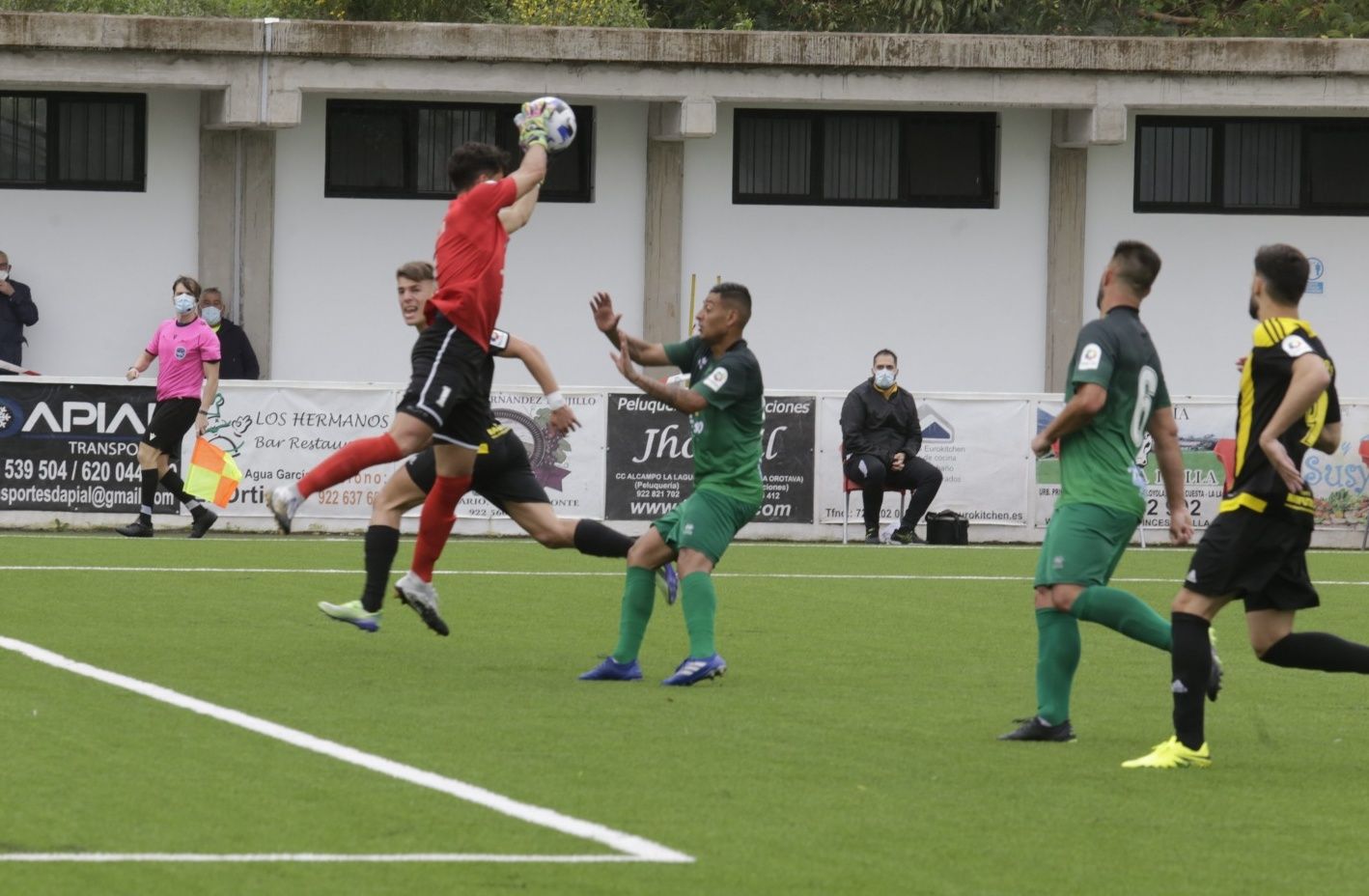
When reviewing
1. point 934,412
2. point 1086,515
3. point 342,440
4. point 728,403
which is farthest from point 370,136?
point 1086,515

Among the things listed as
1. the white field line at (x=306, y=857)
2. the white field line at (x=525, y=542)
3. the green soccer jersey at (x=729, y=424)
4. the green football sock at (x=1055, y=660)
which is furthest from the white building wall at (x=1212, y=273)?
the white field line at (x=306, y=857)

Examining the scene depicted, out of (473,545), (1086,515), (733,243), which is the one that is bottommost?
(473,545)

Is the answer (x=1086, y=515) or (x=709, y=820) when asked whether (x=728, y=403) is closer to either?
(x=1086, y=515)

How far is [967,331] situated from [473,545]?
9691 mm

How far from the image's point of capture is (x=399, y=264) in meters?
26.5

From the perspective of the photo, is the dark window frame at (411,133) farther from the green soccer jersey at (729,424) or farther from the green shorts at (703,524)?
the green shorts at (703,524)

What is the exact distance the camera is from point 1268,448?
25.0 feet

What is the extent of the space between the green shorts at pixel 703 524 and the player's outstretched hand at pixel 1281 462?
2.85 meters

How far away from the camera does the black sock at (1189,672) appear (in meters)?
7.85

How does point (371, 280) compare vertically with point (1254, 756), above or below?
above

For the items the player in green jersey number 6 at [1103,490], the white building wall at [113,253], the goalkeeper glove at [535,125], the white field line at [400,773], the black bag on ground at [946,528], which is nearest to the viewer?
the white field line at [400,773]

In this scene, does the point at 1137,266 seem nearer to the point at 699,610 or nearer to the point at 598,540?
the point at 699,610

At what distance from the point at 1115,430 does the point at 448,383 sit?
3.28m

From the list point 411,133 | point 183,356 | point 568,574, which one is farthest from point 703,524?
point 411,133
